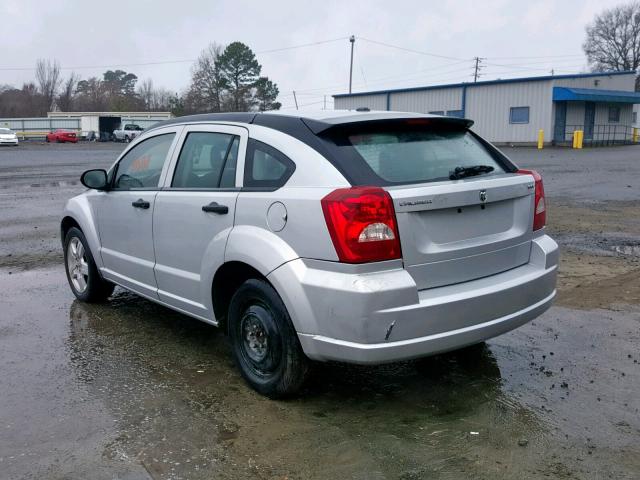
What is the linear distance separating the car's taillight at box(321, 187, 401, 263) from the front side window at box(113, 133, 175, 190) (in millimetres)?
2056

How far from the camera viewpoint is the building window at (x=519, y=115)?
43.8 m

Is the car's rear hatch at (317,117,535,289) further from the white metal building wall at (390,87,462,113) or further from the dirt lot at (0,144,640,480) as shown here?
the white metal building wall at (390,87,462,113)

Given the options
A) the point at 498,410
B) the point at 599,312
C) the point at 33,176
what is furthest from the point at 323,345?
the point at 33,176

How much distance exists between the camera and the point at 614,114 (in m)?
47.2

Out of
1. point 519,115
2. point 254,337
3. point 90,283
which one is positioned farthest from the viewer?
point 519,115

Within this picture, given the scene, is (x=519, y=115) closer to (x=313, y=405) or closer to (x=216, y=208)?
(x=216, y=208)

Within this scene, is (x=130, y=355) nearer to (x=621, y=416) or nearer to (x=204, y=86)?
(x=621, y=416)

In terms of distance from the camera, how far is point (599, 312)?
5.86 meters

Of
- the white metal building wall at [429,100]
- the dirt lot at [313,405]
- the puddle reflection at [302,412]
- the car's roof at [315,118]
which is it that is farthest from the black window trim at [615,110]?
the car's roof at [315,118]

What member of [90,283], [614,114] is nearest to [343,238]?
[90,283]

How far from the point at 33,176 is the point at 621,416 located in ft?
69.4

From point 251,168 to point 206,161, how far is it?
60 centimetres

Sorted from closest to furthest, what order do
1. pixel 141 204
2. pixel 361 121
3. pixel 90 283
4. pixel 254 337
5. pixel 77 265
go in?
pixel 361 121
pixel 254 337
pixel 141 204
pixel 90 283
pixel 77 265

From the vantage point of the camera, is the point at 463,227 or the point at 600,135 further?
the point at 600,135
